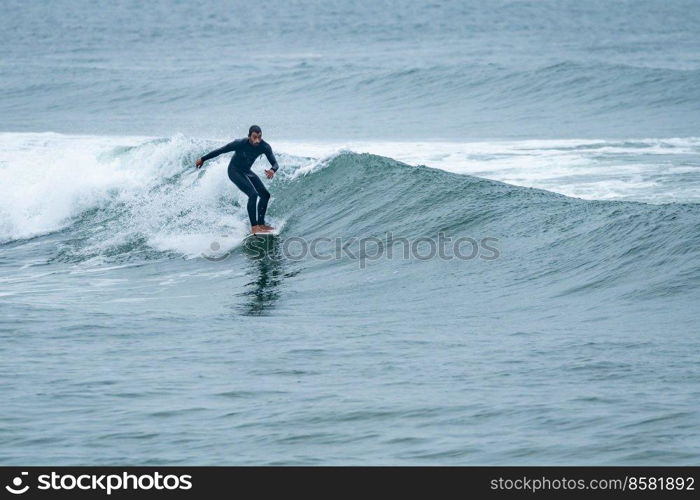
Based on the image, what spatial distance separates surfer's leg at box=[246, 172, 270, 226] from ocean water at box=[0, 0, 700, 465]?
0.48 m

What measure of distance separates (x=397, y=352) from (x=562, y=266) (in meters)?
3.28

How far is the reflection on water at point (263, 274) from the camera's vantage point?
36.4ft

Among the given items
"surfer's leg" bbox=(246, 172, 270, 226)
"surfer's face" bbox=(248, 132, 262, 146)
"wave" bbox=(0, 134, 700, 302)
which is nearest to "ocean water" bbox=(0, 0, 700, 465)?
"wave" bbox=(0, 134, 700, 302)

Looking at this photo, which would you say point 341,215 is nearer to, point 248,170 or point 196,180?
point 248,170

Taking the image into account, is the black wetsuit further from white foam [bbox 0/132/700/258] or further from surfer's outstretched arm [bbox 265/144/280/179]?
white foam [bbox 0/132/700/258]

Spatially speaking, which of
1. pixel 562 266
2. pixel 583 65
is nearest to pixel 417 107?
pixel 583 65

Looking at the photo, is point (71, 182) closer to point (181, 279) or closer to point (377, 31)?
point (181, 279)

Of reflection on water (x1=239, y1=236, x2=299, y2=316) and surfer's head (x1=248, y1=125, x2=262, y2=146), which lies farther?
surfer's head (x1=248, y1=125, x2=262, y2=146)

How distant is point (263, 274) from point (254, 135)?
2.03m

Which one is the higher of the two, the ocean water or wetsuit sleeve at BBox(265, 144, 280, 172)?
wetsuit sleeve at BBox(265, 144, 280, 172)

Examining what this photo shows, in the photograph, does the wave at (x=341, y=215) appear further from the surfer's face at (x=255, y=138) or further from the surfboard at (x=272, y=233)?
the surfer's face at (x=255, y=138)

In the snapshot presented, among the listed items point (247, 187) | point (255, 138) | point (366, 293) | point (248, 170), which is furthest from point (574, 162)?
point (366, 293)

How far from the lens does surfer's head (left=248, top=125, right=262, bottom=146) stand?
44.9 feet

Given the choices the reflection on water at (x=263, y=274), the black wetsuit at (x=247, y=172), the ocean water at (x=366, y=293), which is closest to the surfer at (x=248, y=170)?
the black wetsuit at (x=247, y=172)
